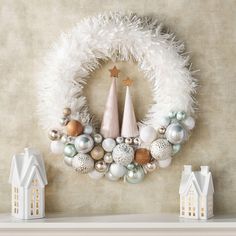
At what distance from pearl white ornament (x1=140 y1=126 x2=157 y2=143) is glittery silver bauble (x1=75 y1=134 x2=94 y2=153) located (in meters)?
0.20

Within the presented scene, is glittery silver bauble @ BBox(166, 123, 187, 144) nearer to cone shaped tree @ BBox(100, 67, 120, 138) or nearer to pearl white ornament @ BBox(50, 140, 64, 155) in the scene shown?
cone shaped tree @ BBox(100, 67, 120, 138)

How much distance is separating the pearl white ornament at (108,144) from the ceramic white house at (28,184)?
256 mm

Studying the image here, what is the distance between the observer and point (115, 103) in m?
1.99

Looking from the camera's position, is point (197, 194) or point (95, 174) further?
point (95, 174)

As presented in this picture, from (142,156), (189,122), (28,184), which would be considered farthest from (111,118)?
(28,184)

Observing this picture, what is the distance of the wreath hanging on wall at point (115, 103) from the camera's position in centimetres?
195

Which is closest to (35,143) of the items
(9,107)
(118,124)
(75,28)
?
(9,107)

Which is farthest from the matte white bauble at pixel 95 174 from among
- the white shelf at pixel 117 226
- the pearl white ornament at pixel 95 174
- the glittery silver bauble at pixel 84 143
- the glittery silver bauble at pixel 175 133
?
the glittery silver bauble at pixel 175 133

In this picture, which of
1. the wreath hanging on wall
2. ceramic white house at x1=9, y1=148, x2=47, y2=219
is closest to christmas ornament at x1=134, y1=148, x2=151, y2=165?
the wreath hanging on wall

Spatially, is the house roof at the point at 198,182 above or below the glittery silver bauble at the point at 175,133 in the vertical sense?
below

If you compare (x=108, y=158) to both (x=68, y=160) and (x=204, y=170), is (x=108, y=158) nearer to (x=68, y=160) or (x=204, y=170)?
(x=68, y=160)

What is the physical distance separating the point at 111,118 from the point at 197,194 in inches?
17.6

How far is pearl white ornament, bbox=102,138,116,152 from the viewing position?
1.96 meters

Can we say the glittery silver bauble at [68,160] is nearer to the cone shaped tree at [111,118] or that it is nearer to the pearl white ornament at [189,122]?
the cone shaped tree at [111,118]
